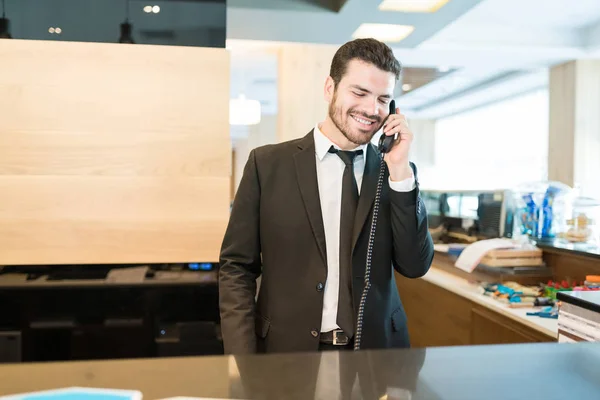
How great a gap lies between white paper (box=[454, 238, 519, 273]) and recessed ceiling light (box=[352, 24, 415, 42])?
4.83 ft

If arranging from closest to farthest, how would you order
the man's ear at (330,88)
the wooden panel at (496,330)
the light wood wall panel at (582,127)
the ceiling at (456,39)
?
the man's ear at (330,88) < the wooden panel at (496,330) < the ceiling at (456,39) < the light wood wall panel at (582,127)

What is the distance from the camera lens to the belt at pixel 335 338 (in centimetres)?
145

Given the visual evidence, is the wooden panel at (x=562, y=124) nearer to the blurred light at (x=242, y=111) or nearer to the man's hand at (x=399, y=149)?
the blurred light at (x=242, y=111)

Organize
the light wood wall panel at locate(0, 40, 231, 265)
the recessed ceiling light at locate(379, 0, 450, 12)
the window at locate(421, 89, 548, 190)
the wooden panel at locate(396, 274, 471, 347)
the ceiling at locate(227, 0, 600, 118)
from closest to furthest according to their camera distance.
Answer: the light wood wall panel at locate(0, 40, 231, 265)
the wooden panel at locate(396, 274, 471, 347)
the recessed ceiling light at locate(379, 0, 450, 12)
the ceiling at locate(227, 0, 600, 118)
the window at locate(421, 89, 548, 190)

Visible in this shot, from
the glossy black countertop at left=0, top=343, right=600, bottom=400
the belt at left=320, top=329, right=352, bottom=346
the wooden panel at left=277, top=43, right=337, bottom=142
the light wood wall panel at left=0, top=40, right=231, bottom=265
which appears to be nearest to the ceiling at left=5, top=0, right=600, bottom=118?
the light wood wall panel at left=0, top=40, right=231, bottom=265

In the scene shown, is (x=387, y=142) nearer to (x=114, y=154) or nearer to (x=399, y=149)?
(x=399, y=149)

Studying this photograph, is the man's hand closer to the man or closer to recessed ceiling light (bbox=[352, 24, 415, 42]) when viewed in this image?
the man

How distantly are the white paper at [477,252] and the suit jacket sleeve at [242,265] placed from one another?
170cm

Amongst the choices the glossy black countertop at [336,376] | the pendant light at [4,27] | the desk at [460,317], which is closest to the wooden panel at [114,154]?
the pendant light at [4,27]

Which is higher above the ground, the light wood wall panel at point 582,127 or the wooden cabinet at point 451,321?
the light wood wall panel at point 582,127

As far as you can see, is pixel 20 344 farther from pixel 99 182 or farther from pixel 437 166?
pixel 437 166

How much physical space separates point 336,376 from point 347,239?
2.31 feet

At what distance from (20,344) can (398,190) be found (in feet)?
5.33

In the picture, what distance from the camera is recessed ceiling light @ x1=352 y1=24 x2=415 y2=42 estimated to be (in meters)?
3.50
